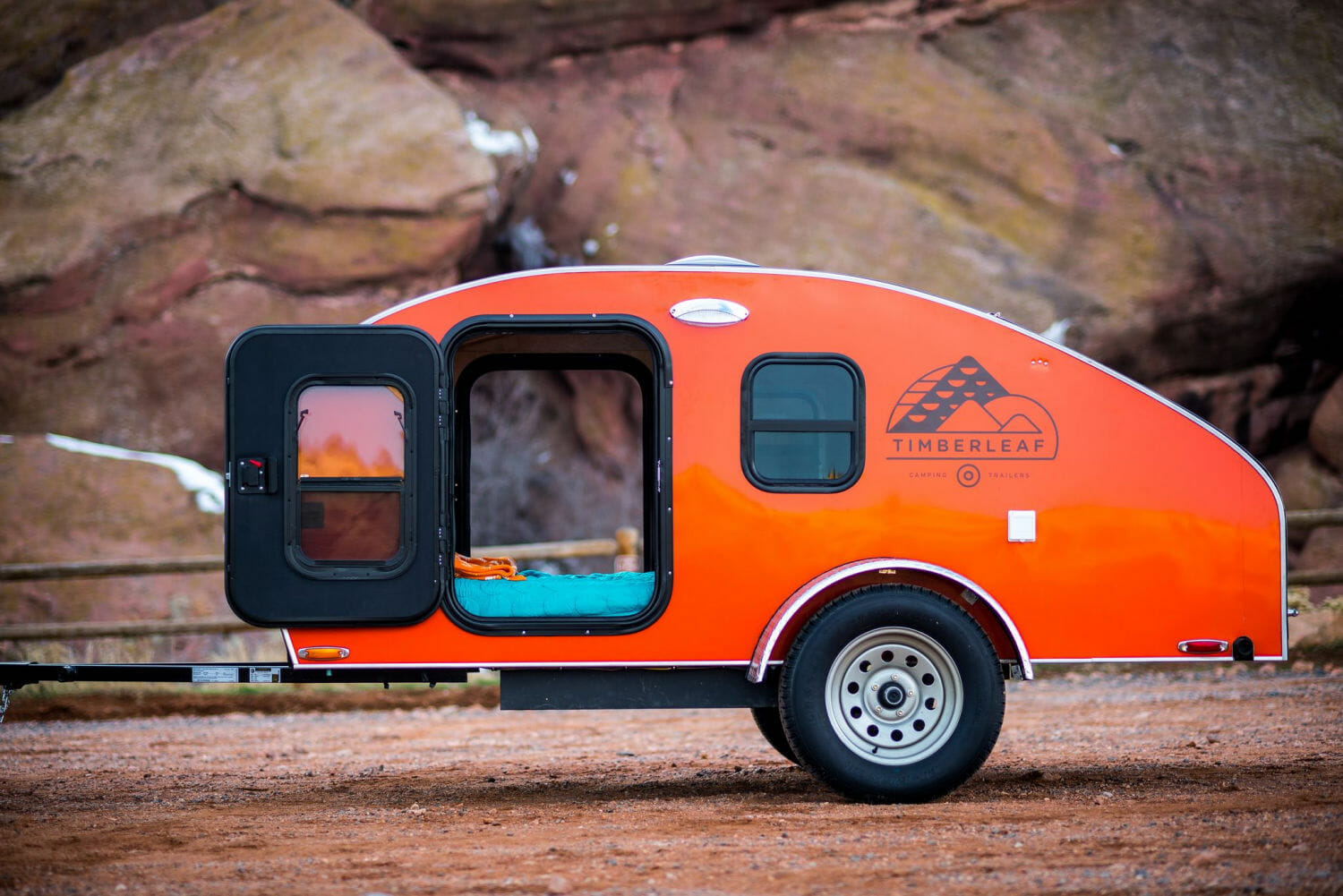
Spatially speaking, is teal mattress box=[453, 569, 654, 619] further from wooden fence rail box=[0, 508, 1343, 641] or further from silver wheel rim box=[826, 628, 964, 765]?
wooden fence rail box=[0, 508, 1343, 641]

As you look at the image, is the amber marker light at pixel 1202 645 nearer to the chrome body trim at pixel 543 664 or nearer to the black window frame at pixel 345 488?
the chrome body trim at pixel 543 664

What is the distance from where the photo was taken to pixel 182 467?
58.2 feet

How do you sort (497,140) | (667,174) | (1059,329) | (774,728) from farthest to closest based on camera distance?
1. (667,174)
2. (497,140)
3. (1059,329)
4. (774,728)

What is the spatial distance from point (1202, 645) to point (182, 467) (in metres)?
15.0

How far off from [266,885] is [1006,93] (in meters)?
20.3

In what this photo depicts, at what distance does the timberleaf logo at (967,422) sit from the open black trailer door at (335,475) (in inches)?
91.2

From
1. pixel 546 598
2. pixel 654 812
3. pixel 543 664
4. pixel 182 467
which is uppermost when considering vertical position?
pixel 182 467

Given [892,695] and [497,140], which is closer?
[892,695]

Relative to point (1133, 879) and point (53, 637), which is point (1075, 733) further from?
point (53, 637)

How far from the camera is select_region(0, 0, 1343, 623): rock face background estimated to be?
19.3 m

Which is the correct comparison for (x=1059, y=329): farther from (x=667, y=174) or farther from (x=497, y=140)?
(x=497, y=140)

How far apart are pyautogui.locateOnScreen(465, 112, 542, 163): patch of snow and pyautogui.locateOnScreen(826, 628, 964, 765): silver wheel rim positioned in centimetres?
1599

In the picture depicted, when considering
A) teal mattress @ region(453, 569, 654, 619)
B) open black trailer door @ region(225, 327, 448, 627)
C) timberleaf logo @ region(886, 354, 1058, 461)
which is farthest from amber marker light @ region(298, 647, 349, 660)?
timberleaf logo @ region(886, 354, 1058, 461)

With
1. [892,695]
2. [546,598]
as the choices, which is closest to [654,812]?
[546,598]
